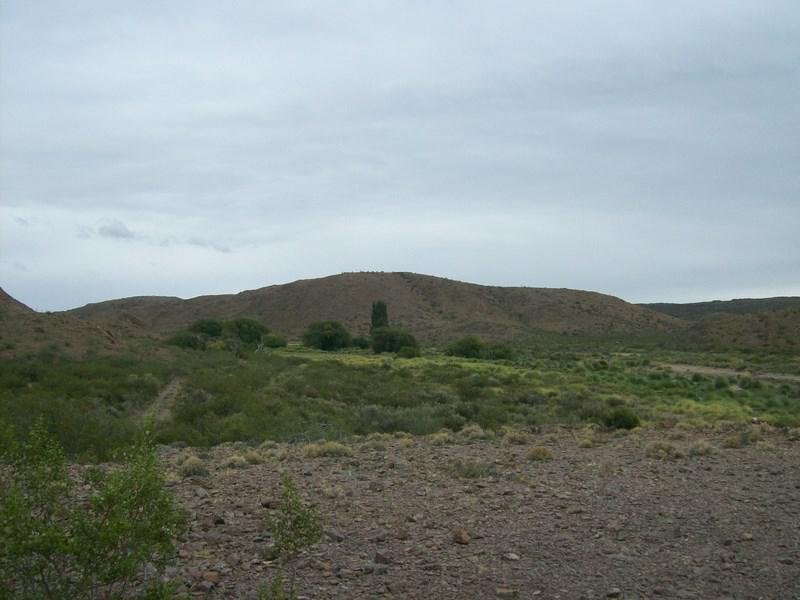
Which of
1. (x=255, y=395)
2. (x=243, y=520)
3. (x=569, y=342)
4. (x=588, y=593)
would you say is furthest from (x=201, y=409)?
(x=569, y=342)

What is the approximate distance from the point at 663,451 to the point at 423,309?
104 metres

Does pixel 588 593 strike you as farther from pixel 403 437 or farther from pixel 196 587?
pixel 403 437

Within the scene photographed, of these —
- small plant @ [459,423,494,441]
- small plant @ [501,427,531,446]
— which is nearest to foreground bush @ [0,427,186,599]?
Result: small plant @ [501,427,531,446]

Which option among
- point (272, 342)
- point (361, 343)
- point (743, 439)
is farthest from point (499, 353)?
point (743, 439)

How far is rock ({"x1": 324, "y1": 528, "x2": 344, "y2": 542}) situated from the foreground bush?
2942 mm

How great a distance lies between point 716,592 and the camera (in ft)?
23.7

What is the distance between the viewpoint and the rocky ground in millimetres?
7445

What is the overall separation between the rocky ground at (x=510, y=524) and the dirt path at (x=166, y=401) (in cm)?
997

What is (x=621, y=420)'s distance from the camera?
69.3ft

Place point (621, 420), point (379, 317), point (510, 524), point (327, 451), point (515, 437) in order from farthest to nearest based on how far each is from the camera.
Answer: point (379, 317)
point (621, 420)
point (515, 437)
point (327, 451)
point (510, 524)

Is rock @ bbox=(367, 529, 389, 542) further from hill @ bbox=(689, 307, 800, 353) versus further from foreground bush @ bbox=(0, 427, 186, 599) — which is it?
hill @ bbox=(689, 307, 800, 353)

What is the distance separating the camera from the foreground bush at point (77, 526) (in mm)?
5211

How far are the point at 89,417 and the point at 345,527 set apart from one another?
13285mm

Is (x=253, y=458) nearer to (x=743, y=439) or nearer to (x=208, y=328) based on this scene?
(x=743, y=439)
